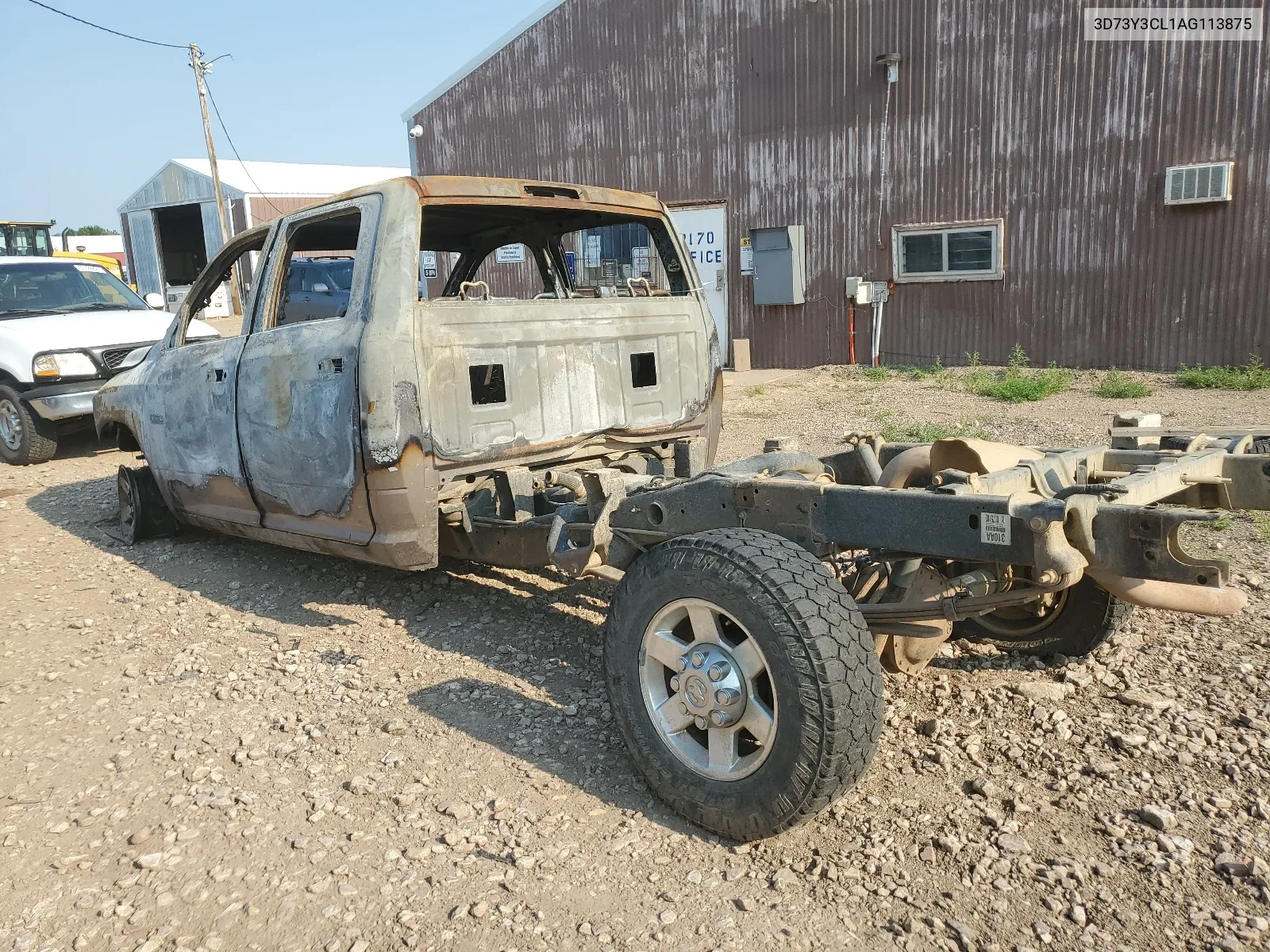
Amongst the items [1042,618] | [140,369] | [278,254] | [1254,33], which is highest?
[1254,33]

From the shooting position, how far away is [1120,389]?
10.6 meters

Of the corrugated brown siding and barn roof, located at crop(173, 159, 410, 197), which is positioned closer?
the corrugated brown siding

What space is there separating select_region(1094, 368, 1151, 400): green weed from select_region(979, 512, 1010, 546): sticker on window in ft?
29.6

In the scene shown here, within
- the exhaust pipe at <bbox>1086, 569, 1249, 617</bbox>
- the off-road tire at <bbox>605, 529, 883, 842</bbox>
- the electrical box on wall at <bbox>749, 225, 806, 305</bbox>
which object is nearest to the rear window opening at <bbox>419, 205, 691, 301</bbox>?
the off-road tire at <bbox>605, 529, 883, 842</bbox>

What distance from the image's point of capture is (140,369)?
5961 millimetres

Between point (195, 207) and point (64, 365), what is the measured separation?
84.1 feet

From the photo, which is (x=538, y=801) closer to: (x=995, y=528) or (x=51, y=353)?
(x=995, y=528)

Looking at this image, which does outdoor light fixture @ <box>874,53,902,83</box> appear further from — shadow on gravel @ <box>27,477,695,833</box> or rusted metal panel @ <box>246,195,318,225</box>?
rusted metal panel @ <box>246,195,318,225</box>

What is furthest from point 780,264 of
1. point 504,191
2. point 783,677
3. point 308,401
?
point 783,677

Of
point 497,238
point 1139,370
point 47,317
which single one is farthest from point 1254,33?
point 47,317

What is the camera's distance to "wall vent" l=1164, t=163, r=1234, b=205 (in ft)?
36.6

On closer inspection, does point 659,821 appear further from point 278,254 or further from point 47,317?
point 47,317

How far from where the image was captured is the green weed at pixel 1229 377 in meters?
10.7

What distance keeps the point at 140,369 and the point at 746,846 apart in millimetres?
5032
